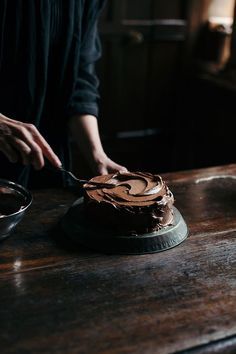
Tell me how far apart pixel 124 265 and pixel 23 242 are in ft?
0.98

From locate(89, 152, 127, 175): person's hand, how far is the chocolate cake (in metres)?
0.23

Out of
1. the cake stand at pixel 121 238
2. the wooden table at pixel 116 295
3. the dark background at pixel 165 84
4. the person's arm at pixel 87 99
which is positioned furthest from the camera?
the dark background at pixel 165 84

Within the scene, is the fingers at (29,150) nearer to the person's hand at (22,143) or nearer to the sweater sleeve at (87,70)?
the person's hand at (22,143)

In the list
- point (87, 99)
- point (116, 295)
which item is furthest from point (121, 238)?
point (87, 99)

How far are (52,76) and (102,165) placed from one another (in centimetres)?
44

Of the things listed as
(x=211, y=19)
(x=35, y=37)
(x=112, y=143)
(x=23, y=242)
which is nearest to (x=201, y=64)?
(x=211, y=19)

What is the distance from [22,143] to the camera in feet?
4.85

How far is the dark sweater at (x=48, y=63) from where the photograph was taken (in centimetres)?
185

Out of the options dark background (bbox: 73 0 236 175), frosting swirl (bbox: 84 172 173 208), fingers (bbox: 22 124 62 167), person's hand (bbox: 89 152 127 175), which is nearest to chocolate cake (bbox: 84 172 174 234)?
frosting swirl (bbox: 84 172 173 208)

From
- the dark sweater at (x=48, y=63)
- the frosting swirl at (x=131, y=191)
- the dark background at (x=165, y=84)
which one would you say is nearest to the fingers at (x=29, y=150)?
the frosting swirl at (x=131, y=191)

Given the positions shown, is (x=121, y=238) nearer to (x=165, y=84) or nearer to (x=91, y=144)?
(x=91, y=144)

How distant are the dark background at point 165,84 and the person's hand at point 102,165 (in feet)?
7.03

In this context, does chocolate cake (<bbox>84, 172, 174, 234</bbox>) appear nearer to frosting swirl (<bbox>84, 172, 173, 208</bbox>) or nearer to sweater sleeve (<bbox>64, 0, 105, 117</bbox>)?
frosting swirl (<bbox>84, 172, 173, 208</bbox>)

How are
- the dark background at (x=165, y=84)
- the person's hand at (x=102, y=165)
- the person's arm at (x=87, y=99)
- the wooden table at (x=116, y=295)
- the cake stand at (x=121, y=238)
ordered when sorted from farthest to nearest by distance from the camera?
the dark background at (x=165, y=84), the person's arm at (x=87, y=99), the person's hand at (x=102, y=165), the cake stand at (x=121, y=238), the wooden table at (x=116, y=295)
